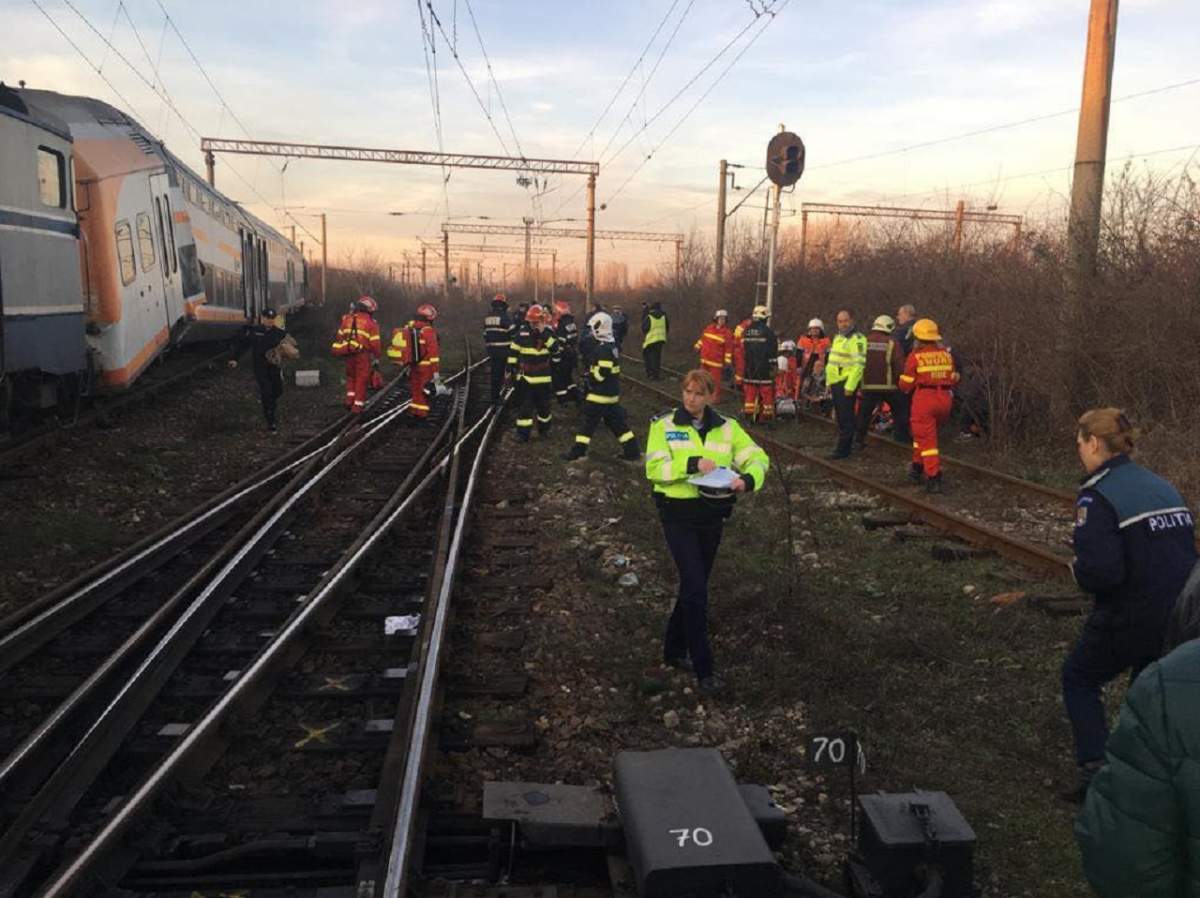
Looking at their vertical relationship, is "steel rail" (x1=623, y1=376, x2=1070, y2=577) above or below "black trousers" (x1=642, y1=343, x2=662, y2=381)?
below

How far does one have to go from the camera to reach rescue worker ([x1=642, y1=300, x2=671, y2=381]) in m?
22.6

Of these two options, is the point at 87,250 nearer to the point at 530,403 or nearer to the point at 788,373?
the point at 530,403

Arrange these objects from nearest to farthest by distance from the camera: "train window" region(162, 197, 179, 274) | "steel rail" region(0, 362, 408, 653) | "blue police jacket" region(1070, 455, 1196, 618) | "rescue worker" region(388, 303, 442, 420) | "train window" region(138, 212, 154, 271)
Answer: "blue police jacket" region(1070, 455, 1196, 618) < "steel rail" region(0, 362, 408, 653) < "train window" region(138, 212, 154, 271) < "rescue worker" region(388, 303, 442, 420) < "train window" region(162, 197, 179, 274)

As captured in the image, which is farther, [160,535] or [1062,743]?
[160,535]

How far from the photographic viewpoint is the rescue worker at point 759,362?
15.0m

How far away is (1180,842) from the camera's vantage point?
185cm

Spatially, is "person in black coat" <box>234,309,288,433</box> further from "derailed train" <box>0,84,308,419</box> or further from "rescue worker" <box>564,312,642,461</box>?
"rescue worker" <box>564,312,642,461</box>

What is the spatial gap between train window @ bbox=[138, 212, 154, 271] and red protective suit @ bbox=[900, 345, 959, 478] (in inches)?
413

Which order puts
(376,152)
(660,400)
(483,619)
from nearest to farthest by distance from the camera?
(483,619)
(660,400)
(376,152)

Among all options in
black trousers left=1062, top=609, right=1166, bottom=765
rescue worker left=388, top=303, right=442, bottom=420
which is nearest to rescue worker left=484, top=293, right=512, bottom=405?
rescue worker left=388, top=303, right=442, bottom=420

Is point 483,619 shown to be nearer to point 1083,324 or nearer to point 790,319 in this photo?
point 1083,324

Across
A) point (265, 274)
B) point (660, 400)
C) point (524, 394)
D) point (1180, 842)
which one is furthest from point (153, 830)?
point (265, 274)

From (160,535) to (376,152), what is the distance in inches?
1184

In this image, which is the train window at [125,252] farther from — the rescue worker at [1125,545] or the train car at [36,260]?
the rescue worker at [1125,545]
